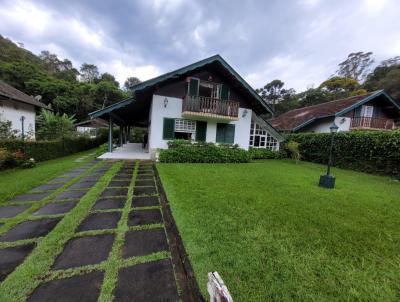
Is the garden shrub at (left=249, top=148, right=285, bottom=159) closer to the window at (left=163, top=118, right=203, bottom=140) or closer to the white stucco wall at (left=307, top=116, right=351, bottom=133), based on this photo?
the window at (left=163, top=118, right=203, bottom=140)

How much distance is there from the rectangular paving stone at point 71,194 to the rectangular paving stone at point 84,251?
1955mm

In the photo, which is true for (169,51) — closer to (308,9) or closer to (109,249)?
(308,9)

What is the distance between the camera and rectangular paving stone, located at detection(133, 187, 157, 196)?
4.31 metres

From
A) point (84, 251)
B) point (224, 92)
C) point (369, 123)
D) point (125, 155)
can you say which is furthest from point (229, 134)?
point (369, 123)

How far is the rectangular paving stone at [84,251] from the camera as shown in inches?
75.7

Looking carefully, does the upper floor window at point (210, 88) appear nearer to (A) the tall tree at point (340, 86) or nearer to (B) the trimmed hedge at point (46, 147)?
(B) the trimmed hedge at point (46, 147)

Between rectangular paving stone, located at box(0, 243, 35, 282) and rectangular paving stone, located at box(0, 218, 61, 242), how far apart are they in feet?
0.85

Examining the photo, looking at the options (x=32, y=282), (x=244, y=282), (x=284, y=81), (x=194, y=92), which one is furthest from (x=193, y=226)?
(x=284, y=81)

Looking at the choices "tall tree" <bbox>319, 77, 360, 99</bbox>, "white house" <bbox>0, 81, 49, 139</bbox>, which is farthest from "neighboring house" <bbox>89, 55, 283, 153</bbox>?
"tall tree" <bbox>319, 77, 360, 99</bbox>

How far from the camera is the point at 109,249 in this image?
7.16 feet

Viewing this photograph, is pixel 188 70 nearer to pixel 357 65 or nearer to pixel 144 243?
pixel 144 243

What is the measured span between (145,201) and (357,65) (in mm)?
54445

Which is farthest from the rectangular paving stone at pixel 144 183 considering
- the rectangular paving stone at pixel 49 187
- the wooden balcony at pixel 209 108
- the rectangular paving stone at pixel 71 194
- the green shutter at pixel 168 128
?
the wooden balcony at pixel 209 108

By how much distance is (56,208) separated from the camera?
3287mm
